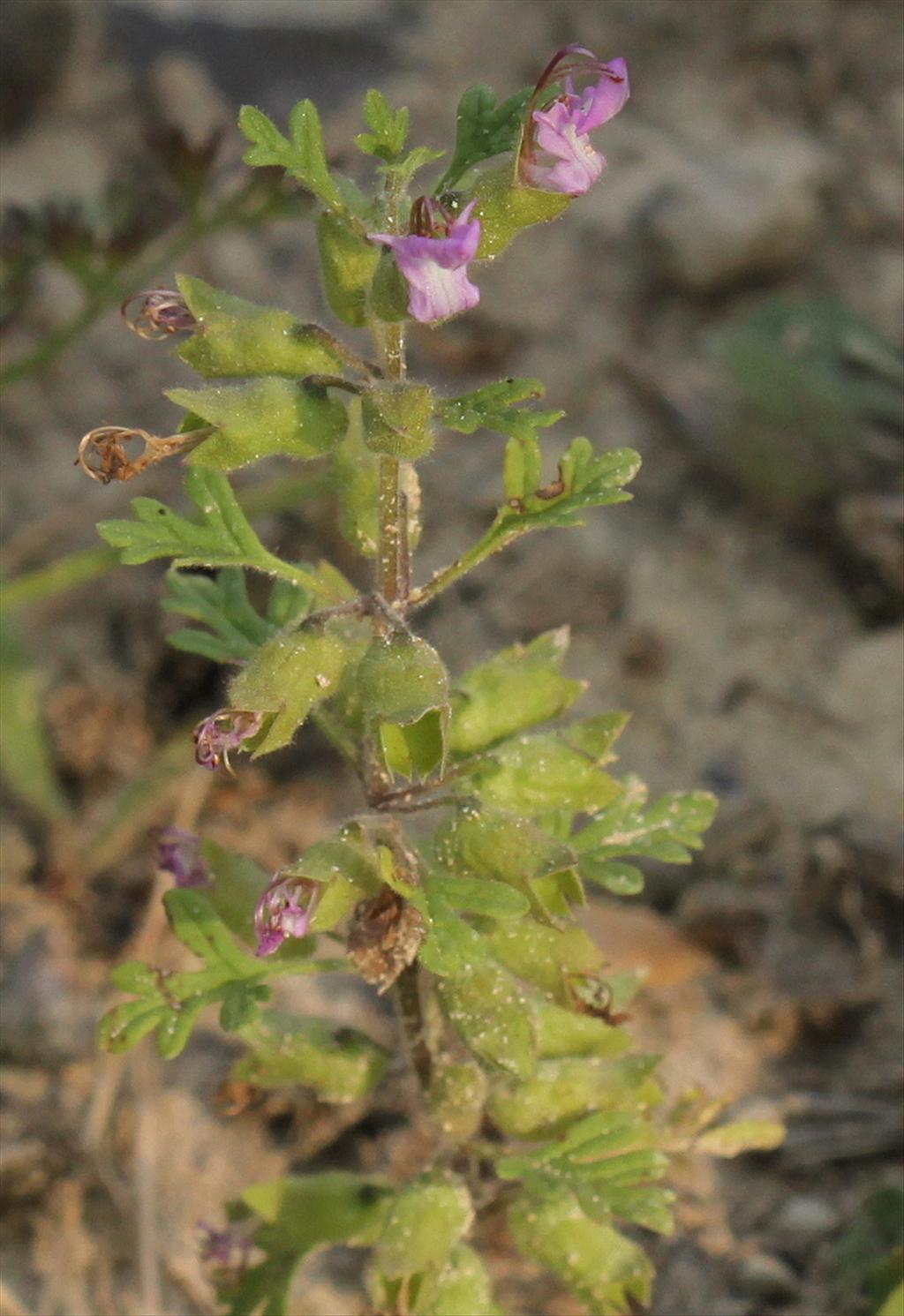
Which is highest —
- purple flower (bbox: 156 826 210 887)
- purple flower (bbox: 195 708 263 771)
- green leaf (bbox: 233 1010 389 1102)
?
purple flower (bbox: 195 708 263 771)

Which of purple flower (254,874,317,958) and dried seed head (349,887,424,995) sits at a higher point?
purple flower (254,874,317,958)

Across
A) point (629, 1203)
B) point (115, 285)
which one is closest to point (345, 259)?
point (629, 1203)

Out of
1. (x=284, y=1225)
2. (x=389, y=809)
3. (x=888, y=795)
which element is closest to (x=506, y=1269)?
(x=284, y=1225)

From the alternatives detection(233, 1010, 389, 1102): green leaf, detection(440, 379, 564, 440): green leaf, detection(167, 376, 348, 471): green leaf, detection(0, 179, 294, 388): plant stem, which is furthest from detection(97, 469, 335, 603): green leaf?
detection(0, 179, 294, 388): plant stem

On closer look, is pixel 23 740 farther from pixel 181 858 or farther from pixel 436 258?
pixel 436 258

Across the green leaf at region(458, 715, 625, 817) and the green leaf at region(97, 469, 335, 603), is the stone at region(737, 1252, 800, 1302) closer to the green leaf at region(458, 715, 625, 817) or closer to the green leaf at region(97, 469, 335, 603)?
the green leaf at region(458, 715, 625, 817)

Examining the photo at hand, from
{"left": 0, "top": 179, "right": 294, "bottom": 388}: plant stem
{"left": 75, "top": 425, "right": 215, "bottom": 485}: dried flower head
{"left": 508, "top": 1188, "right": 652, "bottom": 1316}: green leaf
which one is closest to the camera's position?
{"left": 75, "top": 425, "right": 215, "bottom": 485}: dried flower head

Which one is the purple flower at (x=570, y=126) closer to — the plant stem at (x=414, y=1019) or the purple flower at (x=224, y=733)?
the purple flower at (x=224, y=733)

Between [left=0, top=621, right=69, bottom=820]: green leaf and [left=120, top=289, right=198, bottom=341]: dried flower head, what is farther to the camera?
[left=0, top=621, right=69, bottom=820]: green leaf
